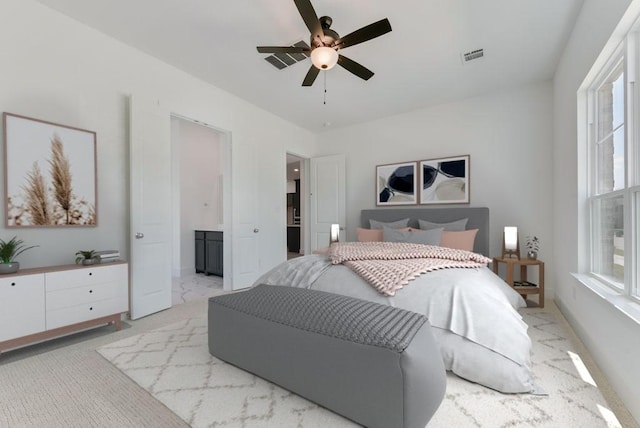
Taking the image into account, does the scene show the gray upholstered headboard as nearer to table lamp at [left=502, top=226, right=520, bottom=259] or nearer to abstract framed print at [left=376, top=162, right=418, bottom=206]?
abstract framed print at [left=376, top=162, right=418, bottom=206]

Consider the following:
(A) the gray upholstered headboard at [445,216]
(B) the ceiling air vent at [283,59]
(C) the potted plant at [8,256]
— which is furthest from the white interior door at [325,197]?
(C) the potted plant at [8,256]

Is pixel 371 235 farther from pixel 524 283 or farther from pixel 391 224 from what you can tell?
Answer: pixel 524 283

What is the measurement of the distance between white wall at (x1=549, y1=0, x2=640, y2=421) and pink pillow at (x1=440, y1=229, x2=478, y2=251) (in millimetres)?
872

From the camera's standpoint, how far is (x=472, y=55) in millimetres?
3008

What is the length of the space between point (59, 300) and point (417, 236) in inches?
140

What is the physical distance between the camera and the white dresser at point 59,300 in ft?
6.56

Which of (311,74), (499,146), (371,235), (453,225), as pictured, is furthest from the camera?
(371,235)

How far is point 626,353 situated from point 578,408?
15.5 inches

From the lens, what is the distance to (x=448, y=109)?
427cm

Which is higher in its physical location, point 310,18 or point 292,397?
point 310,18

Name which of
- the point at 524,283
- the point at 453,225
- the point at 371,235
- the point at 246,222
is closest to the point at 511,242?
the point at 524,283

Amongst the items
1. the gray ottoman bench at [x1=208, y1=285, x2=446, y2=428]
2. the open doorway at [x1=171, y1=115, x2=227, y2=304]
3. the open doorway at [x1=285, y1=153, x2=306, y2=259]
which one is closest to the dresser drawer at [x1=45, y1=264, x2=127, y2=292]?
the gray ottoman bench at [x1=208, y1=285, x2=446, y2=428]

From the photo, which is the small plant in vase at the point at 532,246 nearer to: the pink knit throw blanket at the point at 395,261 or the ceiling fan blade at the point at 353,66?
the pink knit throw blanket at the point at 395,261

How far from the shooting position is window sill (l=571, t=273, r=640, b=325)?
4.86ft
